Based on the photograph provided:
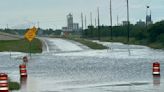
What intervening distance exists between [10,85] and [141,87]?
566cm

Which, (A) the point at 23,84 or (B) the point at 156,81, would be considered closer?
(B) the point at 156,81

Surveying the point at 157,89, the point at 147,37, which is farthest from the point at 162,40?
the point at 157,89

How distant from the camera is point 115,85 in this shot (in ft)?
76.5

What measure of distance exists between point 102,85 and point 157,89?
3.54 metres

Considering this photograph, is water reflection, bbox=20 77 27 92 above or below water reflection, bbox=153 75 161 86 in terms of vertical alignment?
below

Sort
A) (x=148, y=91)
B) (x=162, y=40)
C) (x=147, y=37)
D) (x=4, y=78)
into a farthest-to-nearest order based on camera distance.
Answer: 1. (x=147, y=37)
2. (x=162, y=40)
3. (x=148, y=91)
4. (x=4, y=78)

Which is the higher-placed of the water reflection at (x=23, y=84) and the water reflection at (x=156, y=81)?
the water reflection at (x=156, y=81)

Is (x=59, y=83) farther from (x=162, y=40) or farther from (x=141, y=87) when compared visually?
(x=162, y=40)

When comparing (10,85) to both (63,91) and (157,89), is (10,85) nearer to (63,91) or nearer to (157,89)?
(63,91)

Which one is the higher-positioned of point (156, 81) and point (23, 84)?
point (156, 81)

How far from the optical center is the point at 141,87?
2169 cm

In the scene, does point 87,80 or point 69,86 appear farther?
point 87,80

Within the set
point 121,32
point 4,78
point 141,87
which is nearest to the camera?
point 4,78

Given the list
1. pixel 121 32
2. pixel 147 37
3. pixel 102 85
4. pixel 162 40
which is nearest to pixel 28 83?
pixel 102 85
